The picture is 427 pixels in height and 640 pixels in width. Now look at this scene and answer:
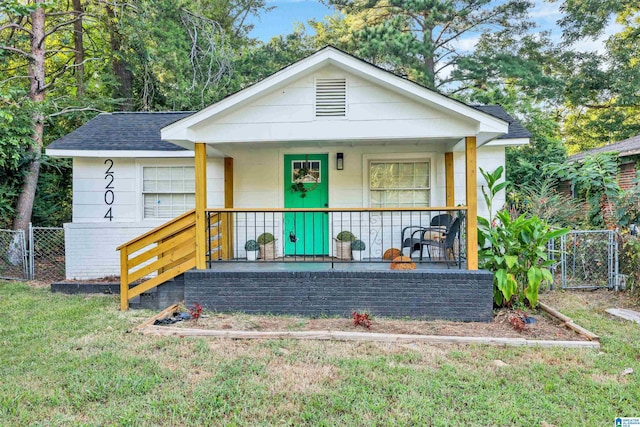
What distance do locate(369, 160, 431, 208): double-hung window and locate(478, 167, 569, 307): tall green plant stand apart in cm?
190

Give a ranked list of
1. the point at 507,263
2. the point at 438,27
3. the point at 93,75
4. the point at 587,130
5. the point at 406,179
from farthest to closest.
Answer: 1. the point at 587,130
2. the point at 438,27
3. the point at 93,75
4. the point at 406,179
5. the point at 507,263

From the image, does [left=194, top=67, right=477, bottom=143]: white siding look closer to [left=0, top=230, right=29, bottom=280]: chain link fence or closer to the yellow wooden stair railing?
the yellow wooden stair railing

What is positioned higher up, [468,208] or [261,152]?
[261,152]

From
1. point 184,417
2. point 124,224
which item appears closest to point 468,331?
point 184,417

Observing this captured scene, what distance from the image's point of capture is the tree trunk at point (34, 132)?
8.64 m

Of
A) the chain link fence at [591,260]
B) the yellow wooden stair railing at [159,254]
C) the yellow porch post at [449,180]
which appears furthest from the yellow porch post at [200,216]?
the chain link fence at [591,260]

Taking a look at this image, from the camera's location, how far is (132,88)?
13.9 metres

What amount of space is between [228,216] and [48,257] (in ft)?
15.2

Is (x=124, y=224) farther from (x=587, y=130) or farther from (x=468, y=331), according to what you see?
(x=587, y=130)

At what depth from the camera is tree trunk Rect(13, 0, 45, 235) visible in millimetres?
8641

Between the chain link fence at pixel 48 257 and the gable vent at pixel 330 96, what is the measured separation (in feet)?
20.8

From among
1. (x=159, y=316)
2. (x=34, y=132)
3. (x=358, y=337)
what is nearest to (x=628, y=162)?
(x=358, y=337)

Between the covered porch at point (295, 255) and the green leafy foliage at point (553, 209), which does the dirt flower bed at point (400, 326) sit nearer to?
the covered porch at point (295, 255)

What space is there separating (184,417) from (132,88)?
14.1 meters
